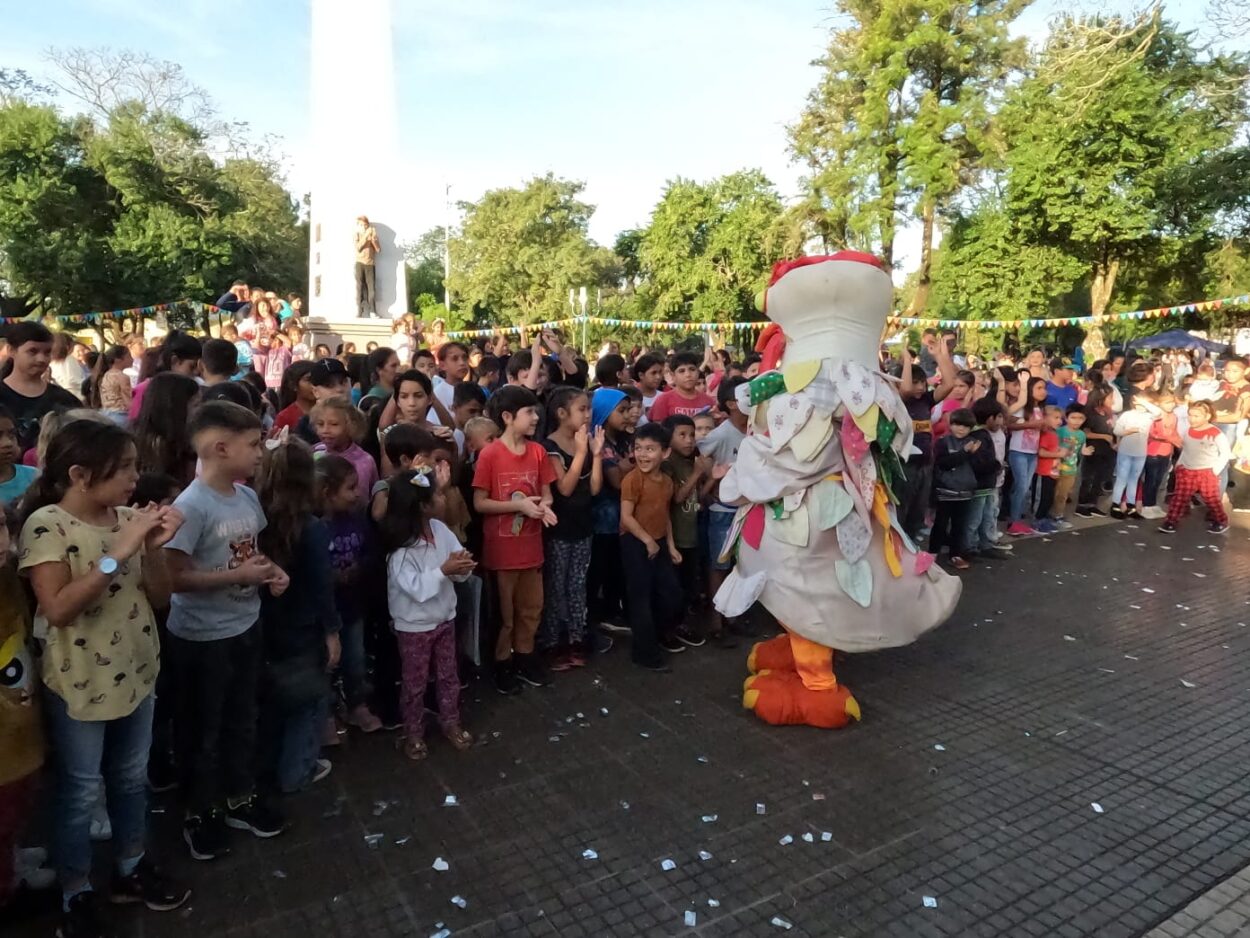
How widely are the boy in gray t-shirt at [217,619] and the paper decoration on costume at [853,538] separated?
2513 mm

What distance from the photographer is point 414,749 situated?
12.6 feet

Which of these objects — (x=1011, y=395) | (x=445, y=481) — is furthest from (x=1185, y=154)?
(x=445, y=481)

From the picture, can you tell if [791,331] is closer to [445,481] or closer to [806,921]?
[445,481]

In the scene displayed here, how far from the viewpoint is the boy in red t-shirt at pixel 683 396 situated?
594cm

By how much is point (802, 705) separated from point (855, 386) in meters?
1.59

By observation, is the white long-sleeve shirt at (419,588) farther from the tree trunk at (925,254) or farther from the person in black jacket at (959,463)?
the tree trunk at (925,254)

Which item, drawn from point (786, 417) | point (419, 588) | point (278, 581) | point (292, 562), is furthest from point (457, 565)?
point (786, 417)

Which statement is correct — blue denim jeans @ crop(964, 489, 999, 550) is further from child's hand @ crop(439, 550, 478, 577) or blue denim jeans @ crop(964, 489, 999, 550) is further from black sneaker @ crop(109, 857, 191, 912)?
black sneaker @ crop(109, 857, 191, 912)

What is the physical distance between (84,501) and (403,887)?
1638 millimetres

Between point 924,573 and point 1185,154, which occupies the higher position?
point 1185,154

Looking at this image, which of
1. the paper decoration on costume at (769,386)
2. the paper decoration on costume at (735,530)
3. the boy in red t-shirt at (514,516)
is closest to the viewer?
the paper decoration on costume at (769,386)

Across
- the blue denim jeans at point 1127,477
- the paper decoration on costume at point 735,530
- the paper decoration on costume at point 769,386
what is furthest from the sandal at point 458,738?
the blue denim jeans at point 1127,477

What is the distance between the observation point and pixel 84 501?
2.55 meters

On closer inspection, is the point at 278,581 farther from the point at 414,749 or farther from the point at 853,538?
the point at 853,538
